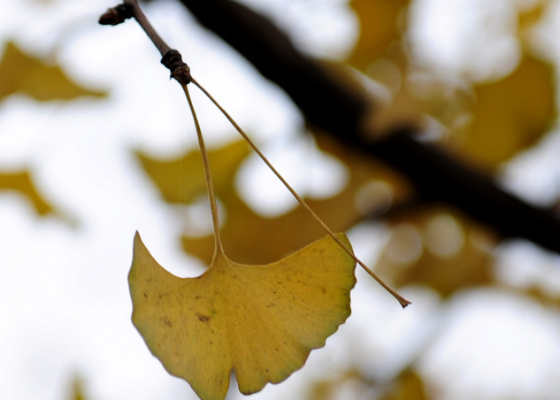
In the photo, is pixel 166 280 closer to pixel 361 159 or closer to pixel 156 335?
pixel 156 335

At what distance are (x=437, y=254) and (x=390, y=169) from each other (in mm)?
168

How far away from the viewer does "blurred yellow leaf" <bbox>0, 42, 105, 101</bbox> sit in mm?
490

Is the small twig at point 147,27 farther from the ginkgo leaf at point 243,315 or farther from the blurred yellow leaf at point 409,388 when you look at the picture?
the blurred yellow leaf at point 409,388

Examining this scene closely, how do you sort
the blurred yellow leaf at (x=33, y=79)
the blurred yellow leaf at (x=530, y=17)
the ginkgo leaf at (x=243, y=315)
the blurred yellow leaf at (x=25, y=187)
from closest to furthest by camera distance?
the ginkgo leaf at (x=243, y=315) < the blurred yellow leaf at (x=33, y=79) < the blurred yellow leaf at (x=25, y=187) < the blurred yellow leaf at (x=530, y=17)

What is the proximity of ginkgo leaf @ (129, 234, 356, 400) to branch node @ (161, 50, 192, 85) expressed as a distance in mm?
61

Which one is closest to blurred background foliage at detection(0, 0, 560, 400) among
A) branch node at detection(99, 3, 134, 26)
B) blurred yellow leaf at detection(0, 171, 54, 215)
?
blurred yellow leaf at detection(0, 171, 54, 215)

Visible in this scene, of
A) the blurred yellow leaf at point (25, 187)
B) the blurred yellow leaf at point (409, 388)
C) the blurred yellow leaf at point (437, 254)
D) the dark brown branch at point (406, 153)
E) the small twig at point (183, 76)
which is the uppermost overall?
the small twig at point (183, 76)

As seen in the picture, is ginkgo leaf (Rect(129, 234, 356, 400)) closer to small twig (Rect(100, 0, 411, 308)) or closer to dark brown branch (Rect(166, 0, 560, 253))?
small twig (Rect(100, 0, 411, 308))

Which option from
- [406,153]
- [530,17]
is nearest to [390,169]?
[406,153]

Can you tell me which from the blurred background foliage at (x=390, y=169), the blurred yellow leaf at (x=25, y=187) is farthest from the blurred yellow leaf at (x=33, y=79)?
the blurred yellow leaf at (x=25, y=187)

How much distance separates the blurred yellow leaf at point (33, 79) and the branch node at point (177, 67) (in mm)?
321

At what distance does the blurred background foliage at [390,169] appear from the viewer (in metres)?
0.58

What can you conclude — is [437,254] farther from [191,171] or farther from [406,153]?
[191,171]

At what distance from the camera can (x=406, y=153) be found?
21.5 inches
